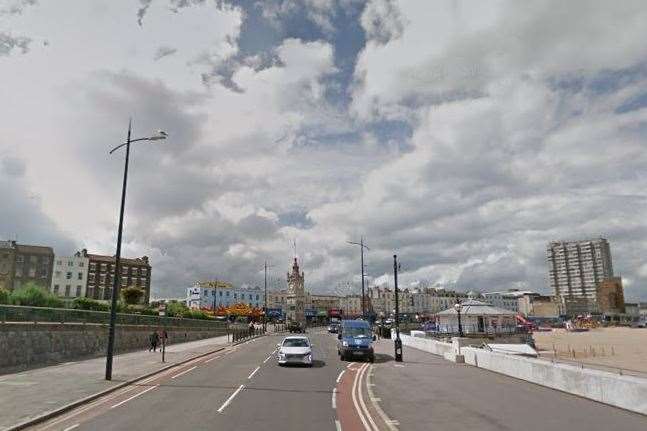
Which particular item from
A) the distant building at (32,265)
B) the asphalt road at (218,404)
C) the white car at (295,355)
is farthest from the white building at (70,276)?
the asphalt road at (218,404)

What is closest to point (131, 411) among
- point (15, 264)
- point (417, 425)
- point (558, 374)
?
point (417, 425)

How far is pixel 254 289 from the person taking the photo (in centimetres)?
17112

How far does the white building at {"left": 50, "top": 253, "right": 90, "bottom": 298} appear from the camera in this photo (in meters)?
116

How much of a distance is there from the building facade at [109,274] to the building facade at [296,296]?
4514cm

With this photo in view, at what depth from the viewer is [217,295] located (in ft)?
509

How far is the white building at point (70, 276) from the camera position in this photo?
115688 mm

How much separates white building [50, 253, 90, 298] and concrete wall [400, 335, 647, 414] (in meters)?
111

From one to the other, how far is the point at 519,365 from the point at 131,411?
17.0 m

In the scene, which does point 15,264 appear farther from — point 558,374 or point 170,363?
A: point 558,374

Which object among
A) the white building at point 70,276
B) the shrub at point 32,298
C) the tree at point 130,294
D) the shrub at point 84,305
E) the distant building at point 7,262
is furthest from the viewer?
the white building at point 70,276

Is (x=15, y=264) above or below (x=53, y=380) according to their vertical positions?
above

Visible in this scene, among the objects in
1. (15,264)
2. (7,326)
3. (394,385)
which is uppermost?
(15,264)

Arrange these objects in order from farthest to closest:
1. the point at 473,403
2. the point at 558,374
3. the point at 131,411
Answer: the point at 558,374 → the point at 473,403 → the point at 131,411

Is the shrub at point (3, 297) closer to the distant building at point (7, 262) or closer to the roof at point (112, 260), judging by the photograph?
the distant building at point (7, 262)
